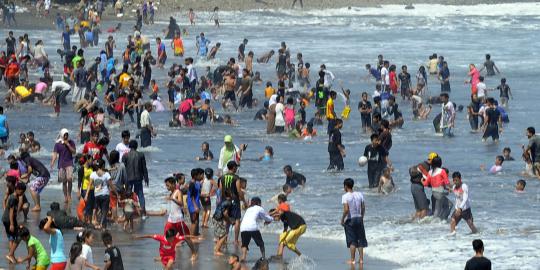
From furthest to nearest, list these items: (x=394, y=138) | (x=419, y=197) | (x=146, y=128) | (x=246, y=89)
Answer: (x=246, y=89) < (x=394, y=138) < (x=146, y=128) < (x=419, y=197)

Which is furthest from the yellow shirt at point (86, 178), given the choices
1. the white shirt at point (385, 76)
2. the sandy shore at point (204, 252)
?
the white shirt at point (385, 76)

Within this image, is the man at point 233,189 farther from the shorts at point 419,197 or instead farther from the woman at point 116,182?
the shorts at point 419,197

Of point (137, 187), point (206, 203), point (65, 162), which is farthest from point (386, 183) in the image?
point (65, 162)

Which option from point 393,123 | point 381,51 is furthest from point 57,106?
point 381,51

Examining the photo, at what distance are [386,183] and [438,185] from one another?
11.5 feet

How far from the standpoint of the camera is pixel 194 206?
20.1 metres

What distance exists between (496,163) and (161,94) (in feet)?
48.2

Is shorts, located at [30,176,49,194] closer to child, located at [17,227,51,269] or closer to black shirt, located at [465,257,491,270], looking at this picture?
child, located at [17,227,51,269]

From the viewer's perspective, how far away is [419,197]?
2159 cm

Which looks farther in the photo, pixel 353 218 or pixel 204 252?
pixel 204 252

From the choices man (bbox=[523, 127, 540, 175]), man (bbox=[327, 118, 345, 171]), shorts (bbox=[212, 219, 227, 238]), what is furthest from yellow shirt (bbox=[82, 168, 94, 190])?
man (bbox=[523, 127, 540, 175])

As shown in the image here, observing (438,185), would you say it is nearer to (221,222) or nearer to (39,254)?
(221,222)

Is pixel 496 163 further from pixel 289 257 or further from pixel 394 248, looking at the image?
pixel 289 257

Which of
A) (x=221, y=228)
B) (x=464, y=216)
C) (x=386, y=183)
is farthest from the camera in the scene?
(x=386, y=183)
